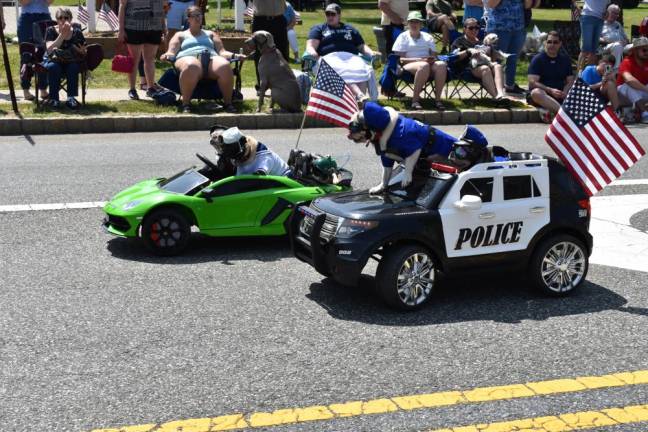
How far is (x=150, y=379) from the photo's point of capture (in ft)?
21.1

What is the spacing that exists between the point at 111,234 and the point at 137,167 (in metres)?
3.37

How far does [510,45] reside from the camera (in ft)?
62.4

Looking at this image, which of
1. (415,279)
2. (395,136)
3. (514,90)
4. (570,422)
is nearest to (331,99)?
(395,136)

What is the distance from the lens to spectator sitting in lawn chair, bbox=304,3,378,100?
16.7 m

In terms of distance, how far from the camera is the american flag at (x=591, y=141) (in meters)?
8.60

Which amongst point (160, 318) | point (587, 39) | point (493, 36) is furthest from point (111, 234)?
point (587, 39)

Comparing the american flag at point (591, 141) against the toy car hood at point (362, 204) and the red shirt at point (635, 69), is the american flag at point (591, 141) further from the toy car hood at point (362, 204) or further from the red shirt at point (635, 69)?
the red shirt at point (635, 69)

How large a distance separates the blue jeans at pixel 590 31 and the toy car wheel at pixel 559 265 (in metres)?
12.3

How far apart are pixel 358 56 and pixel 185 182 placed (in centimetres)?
801

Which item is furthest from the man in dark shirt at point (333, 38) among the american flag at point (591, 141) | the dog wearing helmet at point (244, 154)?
the american flag at point (591, 141)

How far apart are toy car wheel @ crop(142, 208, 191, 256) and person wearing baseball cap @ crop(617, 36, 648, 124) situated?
10423 mm

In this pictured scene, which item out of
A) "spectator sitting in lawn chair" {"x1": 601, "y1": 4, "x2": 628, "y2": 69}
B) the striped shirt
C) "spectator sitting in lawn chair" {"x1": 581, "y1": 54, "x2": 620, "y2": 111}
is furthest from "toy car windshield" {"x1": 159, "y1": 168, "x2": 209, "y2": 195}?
"spectator sitting in lawn chair" {"x1": 601, "y1": 4, "x2": 628, "y2": 69}

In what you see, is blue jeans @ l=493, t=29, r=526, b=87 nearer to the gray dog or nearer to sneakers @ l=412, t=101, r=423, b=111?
sneakers @ l=412, t=101, r=423, b=111

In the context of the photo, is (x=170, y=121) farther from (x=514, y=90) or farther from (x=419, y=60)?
A: (x=514, y=90)
